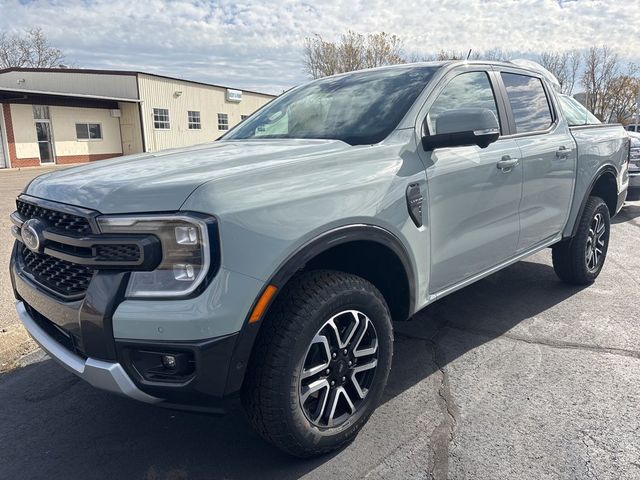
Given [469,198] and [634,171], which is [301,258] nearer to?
[469,198]

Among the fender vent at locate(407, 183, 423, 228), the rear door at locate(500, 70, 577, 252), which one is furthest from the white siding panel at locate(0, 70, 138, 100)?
the fender vent at locate(407, 183, 423, 228)

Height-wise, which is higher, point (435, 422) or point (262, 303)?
point (262, 303)

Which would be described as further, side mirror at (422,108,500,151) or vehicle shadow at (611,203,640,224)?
vehicle shadow at (611,203,640,224)

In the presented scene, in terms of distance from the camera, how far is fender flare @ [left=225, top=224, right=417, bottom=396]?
2025mm

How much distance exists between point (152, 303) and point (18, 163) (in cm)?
2499

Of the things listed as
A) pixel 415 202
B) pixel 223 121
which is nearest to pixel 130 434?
pixel 415 202

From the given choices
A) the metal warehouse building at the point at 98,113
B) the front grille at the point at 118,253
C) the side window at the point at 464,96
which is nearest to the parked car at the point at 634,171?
the side window at the point at 464,96

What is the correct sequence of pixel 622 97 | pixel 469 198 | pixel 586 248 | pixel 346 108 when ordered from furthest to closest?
pixel 622 97
pixel 586 248
pixel 346 108
pixel 469 198

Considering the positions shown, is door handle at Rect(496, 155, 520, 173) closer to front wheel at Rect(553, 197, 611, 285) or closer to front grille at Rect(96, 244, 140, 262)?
front wheel at Rect(553, 197, 611, 285)

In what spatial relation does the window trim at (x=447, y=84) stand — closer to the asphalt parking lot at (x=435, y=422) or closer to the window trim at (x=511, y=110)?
the window trim at (x=511, y=110)

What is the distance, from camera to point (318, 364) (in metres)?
2.40

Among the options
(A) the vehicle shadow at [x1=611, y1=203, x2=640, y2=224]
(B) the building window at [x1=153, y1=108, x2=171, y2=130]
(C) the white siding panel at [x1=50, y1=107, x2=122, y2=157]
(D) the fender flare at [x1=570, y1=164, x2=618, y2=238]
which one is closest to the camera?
(D) the fender flare at [x1=570, y1=164, x2=618, y2=238]

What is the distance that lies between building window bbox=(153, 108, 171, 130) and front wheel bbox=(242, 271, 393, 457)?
98.6ft

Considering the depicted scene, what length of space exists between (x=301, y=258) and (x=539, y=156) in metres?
2.47
